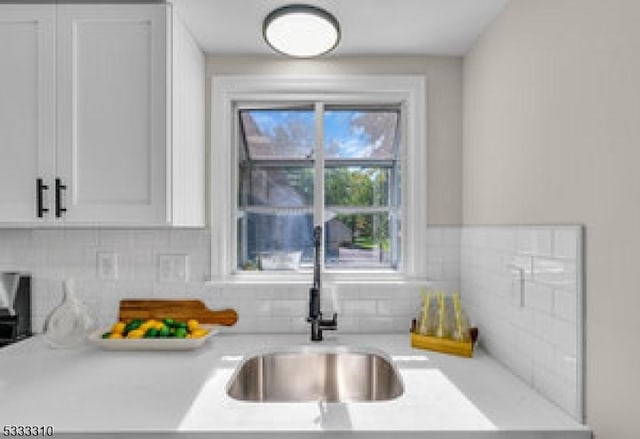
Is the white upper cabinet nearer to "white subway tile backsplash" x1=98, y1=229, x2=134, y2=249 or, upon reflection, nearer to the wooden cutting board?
"white subway tile backsplash" x1=98, y1=229, x2=134, y2=249

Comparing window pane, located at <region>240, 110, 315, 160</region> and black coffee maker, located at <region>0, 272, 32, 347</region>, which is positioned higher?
window pane, located at <region>240, 110, 315, 160</region>

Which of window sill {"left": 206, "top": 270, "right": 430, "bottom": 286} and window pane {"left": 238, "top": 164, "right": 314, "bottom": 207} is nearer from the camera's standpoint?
window sill {"left": 206, "top": 270, "right": 430, "bottom": 286}

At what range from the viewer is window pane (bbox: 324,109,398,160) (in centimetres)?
208

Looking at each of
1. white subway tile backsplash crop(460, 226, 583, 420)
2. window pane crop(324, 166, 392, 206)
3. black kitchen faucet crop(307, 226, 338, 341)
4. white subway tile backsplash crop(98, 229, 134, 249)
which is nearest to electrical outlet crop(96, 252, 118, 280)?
white subway tile backsplash crop(98, 229, 134, 249)

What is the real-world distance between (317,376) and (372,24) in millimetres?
1382

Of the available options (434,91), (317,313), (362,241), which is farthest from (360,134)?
(317,313)

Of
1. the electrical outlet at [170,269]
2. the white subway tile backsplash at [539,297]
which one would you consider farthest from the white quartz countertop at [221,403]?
the electrical outlet at [170,269]

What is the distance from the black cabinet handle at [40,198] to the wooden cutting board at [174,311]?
1.84 feet

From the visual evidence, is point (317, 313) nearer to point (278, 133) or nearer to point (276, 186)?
point (276, 186)

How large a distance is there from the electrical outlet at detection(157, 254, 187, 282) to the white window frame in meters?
0.13

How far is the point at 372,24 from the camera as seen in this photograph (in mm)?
1653

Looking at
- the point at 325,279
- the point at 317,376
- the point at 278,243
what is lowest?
the point at 317,376

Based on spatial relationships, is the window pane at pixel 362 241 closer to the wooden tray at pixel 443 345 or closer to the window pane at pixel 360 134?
the window pane at pixel 360 134

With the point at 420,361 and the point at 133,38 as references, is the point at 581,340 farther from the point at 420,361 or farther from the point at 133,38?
the point at 133,38
